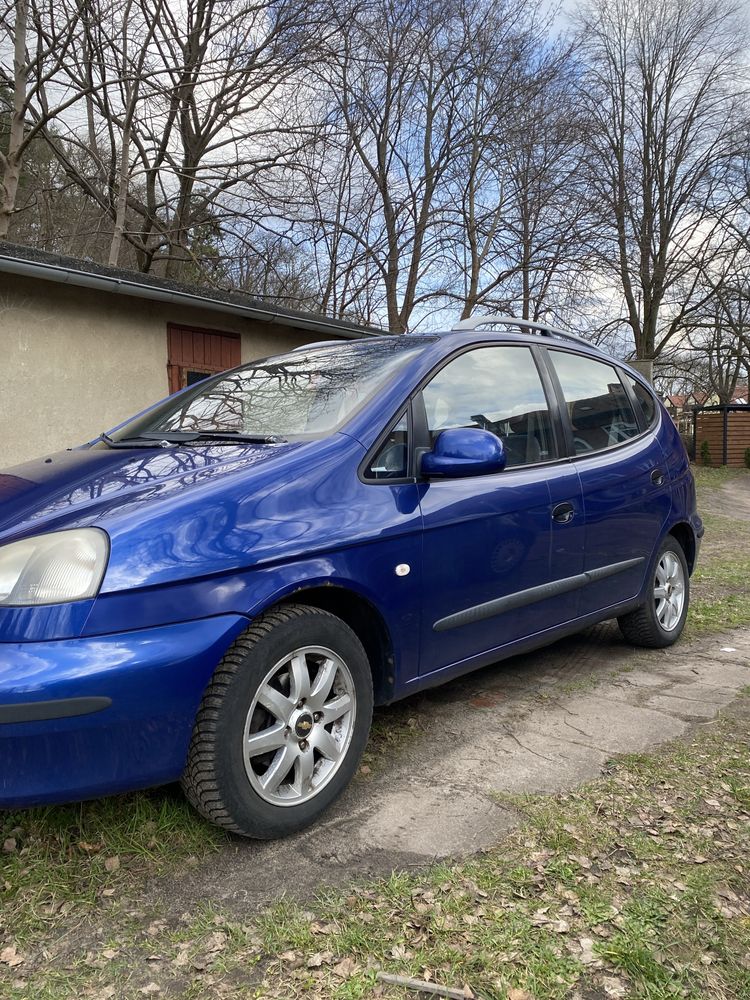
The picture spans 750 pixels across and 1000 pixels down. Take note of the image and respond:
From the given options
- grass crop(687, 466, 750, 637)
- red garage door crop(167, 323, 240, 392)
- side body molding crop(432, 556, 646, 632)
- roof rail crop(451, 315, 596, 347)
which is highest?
red garage door crop(167, 323, 240, 392)

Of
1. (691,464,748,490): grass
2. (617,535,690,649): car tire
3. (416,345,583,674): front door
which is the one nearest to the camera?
(416,345,583,674): front door

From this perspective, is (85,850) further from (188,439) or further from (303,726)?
(188,439)

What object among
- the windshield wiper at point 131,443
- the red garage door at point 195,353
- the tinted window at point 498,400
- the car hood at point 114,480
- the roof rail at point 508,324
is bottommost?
the car hood at point 114,480

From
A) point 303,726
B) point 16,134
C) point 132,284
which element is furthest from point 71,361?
point 16,134

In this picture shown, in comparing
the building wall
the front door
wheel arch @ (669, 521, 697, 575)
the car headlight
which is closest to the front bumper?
the car headlight

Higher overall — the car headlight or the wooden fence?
the wooden fence

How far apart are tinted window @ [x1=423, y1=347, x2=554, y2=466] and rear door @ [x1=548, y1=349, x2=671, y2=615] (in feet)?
0.71

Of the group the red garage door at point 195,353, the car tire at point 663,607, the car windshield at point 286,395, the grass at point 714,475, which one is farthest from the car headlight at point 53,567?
the grass at point 714,475

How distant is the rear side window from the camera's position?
3684 millimetres

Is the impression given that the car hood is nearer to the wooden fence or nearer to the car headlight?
the car headlight

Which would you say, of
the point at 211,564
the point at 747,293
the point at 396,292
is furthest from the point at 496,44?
the point at 211,564

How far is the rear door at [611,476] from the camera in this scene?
11.8ft

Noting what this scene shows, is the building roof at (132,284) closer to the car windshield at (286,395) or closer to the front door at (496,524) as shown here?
the car windshield at (286,395)

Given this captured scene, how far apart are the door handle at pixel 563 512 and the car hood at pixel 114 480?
4.16 feet
